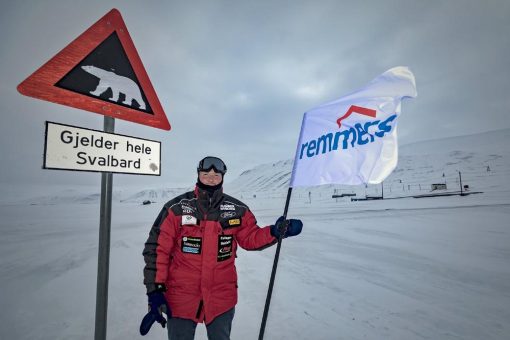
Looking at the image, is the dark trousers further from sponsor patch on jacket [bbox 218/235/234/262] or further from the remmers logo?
the remmers logo

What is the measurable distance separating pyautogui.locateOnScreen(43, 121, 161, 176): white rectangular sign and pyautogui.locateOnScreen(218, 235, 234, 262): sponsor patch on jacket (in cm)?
78

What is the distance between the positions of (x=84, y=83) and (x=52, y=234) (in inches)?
331

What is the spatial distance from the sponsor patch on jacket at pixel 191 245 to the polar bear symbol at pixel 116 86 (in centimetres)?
113

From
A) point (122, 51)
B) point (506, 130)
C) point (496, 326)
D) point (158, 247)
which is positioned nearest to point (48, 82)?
point (122, 51)

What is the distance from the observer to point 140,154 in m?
1.79

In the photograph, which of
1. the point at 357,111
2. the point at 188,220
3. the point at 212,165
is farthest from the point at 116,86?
the point at 357,111

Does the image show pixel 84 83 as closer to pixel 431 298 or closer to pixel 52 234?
pixel 431 298

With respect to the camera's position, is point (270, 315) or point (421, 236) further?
point (421, 236)

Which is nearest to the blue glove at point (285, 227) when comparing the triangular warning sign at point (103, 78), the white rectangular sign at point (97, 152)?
the white rectangular sign at point (97, 152)

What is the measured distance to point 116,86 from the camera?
1736 millimetres

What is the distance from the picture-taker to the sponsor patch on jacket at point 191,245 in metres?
2.01

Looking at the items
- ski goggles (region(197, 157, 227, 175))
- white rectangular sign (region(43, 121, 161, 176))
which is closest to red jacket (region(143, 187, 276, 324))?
ski goggles (region(197, 157, 227, 175))

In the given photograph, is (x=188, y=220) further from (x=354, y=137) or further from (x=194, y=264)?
(x=354, y=137)

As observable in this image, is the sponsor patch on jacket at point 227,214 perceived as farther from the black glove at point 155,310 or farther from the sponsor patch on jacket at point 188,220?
the black glove at point 155,310
